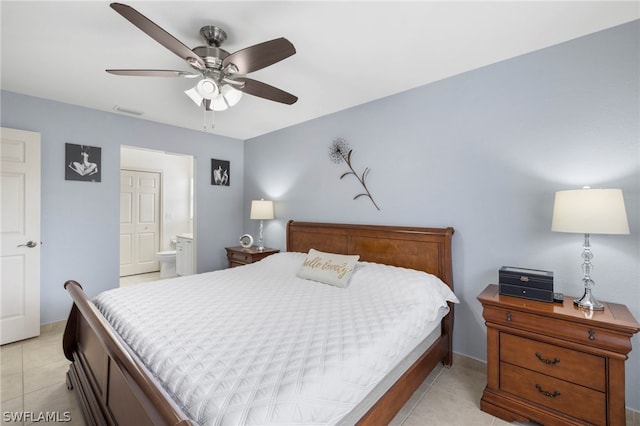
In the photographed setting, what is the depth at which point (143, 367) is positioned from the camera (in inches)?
49.3

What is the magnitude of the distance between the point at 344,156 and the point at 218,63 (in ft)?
5.88

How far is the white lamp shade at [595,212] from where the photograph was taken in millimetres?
1588

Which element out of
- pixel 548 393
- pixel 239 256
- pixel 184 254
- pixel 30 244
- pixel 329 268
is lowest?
pixel 548 393

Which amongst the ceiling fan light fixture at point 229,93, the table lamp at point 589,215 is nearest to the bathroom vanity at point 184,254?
the ceiling fan light fixture at point 229,93

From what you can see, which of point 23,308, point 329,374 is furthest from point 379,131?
point 23,308

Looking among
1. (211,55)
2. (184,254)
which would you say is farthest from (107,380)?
(184,254)

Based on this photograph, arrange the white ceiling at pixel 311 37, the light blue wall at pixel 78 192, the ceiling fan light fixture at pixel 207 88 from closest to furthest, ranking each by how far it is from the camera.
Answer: the white ceiling at pixel 311 37, the ceiling fan light fixture at pixel 207 88, the light blue wall at pixel 78 192

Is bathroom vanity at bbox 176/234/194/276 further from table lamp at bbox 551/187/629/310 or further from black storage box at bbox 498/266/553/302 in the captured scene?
table lamp at bbox 551/187/629/310

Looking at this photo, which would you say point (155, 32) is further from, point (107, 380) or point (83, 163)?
point (83, 163)

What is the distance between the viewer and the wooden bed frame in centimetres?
108

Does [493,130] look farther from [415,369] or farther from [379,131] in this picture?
[415,369]

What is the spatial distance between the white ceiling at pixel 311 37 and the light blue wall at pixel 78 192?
0.32 meters

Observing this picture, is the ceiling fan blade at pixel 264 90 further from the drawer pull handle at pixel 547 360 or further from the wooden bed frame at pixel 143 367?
the drawer pull handle at pixel 547 360

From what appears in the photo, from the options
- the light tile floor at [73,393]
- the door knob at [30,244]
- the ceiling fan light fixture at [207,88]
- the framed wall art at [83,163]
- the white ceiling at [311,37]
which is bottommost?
the light tile floor at [73,393]
